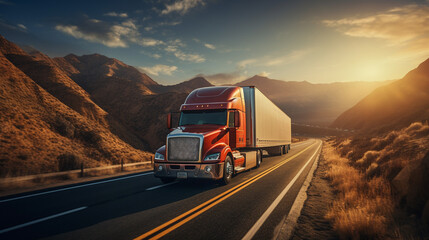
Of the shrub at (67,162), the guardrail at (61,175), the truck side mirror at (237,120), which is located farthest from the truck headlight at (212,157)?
the shrub at (67,162)

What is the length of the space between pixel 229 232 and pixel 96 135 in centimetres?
2786

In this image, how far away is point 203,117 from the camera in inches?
404

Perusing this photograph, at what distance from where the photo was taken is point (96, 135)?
27953 millimetres

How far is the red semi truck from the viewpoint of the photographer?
8531 mm

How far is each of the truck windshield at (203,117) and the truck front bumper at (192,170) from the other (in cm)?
211

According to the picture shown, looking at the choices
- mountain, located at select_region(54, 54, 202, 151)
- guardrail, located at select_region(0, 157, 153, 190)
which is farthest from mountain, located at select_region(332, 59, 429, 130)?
guardrail, located at select_region(0, 157, 153, 190)

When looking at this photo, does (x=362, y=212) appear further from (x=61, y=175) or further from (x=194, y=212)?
(x=61, y=175)

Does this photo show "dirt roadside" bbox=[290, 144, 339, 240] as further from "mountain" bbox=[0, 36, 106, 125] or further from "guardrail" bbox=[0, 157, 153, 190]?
"mountain" bbox=[0, 36, 106, 125]

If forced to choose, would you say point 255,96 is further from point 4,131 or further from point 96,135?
point 96,135

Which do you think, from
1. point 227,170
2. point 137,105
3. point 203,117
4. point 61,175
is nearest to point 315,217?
point 227,170

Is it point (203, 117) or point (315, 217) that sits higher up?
point (203, 117)

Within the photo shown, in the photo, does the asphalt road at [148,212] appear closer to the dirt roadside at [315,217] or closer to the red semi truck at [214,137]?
the dirt roadside at [315,217]

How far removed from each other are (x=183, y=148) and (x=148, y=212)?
324 cm

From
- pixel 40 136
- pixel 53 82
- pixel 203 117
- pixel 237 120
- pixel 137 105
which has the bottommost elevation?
pixel 40 136
